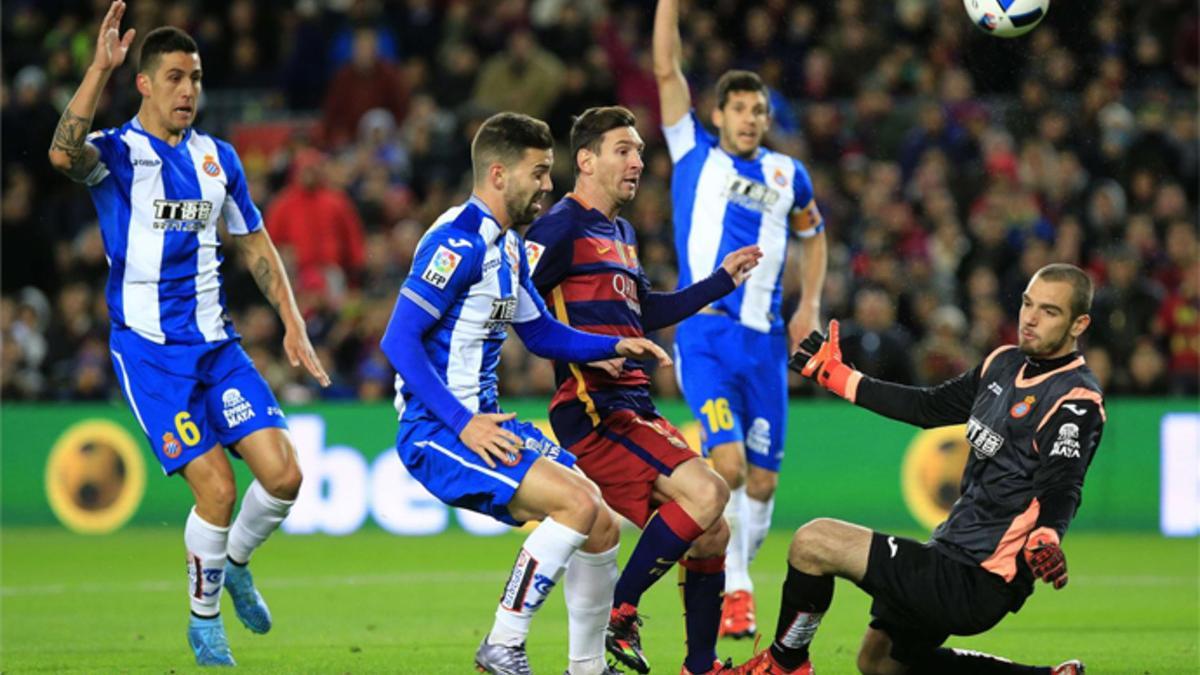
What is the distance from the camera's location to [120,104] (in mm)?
18781

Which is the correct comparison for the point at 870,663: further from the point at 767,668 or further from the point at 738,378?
the point at 738,378

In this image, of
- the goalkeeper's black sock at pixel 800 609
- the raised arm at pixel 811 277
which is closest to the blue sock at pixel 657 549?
the goalkeeper's black sock at pixel 800 609

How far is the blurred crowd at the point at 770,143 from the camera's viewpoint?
53.8 feet

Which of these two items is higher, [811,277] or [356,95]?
[356,95]

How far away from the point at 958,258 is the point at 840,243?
3.88ft

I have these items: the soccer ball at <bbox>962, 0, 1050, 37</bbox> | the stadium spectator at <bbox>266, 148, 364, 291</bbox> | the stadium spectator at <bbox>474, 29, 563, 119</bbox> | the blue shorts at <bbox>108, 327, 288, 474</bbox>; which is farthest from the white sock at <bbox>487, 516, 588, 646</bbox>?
the stadium spectator at <bbox>474, 29, 563, 119</bbox>

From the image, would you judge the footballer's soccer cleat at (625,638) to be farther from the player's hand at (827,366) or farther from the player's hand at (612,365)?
the player's hand at (827,366)

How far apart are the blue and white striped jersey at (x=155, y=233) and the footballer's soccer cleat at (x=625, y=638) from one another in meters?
2.40

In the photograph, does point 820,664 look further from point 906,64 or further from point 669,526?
point 906,64

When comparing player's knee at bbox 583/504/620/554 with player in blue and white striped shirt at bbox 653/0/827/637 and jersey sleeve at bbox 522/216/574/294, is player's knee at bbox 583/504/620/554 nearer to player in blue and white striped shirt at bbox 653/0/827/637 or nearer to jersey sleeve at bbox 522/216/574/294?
jersey sleeve at bbox 522/216/574/294

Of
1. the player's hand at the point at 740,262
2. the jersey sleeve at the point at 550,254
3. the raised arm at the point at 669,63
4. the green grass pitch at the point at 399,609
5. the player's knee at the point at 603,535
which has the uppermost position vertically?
the raised arm at the point at 669,63

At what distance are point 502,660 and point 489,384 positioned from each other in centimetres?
118

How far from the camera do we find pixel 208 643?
8281 millimetres

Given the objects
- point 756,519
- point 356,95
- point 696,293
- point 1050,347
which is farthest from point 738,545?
point 356,95
